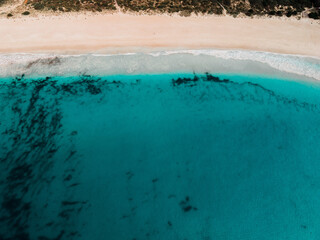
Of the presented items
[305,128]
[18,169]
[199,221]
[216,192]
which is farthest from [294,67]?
[18,169]

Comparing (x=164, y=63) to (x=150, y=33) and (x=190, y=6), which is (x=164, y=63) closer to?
(x=150, y=33)

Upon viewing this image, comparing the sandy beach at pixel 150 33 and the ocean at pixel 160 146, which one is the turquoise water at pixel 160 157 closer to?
the ocean at pixel 160 146

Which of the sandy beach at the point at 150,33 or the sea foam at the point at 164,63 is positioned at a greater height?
the sandy beach at the point at 150,33

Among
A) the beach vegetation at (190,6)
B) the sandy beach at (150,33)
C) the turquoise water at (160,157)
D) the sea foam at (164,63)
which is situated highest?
the beach vegetation at (190,6)

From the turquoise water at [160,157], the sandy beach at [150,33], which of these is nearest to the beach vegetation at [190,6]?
the sandy beach at [150,33]

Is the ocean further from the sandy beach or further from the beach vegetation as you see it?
the beach vegetation
